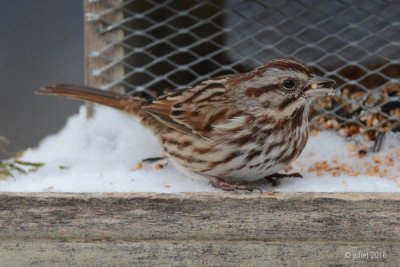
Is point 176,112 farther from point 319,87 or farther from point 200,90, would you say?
point 319,87

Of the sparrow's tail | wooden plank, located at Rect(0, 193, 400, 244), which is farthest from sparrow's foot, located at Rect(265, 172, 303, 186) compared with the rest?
the sparrow's tail

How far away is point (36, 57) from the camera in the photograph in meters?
7.11

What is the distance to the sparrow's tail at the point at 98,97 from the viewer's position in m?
4.88

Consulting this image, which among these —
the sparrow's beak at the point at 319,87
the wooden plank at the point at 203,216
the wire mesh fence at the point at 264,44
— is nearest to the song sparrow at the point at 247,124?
the sparrow's beak at the point at 319,87

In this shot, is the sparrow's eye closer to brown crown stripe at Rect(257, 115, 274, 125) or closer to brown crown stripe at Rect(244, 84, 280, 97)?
brown crown stripe at Rect(244, 84, 280, 97)

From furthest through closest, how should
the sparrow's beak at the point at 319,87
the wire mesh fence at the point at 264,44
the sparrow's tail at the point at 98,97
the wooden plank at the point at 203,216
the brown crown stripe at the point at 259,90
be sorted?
the wire mesh fence at the point at 264,44 → the sparrow's tail at the point at 98,97 → the brown crown stripe at the point at 259,90 → the sparrow's beak at the point at 319,87 → the wooden plank at the point at 203,216

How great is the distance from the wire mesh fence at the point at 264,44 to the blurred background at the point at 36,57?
1563 mm

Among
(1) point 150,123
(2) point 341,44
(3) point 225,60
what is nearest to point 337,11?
(2) point 341,44

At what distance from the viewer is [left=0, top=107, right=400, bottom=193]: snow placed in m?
4.34

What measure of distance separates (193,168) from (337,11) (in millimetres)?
1258

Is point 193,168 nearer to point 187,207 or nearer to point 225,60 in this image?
point 187,207

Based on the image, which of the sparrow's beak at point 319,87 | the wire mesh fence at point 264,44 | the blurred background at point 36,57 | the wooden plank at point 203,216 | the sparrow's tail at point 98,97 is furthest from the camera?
the blurred background at point 36,57

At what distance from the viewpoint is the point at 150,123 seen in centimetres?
479

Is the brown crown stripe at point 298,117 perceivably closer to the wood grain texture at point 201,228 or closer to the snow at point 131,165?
the snow at point 131,165
